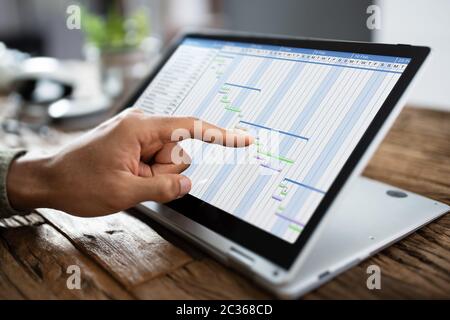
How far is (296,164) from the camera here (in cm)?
52

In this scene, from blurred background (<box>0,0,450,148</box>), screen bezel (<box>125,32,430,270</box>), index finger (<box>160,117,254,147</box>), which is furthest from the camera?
blurred background (<box>0,0,450,148</box>)

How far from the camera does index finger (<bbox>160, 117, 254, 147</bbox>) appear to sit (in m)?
0.56

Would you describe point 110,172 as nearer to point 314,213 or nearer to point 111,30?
point 314,213

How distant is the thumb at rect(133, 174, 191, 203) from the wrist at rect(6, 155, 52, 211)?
133 mm

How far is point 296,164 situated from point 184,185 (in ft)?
0.50

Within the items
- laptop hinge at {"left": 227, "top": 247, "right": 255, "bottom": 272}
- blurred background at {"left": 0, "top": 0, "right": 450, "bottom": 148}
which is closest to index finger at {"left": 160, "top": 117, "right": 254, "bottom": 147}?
laptop hinge at {"left": 227, "top": 247, "right": 255, "bottom": 272}

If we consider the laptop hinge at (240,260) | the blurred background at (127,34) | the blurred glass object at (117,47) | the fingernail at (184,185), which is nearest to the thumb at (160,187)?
the fingernail at (184,185)

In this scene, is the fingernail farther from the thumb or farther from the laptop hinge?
the laptop hinge

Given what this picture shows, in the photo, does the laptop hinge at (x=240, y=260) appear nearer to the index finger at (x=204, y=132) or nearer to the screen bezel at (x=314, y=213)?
the screen bezel at (x=314, y=213)

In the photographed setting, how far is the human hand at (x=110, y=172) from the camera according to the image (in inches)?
21.4

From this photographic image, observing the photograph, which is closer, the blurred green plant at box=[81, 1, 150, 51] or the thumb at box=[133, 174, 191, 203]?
the thumb at box=[133, 174, 191, 203]

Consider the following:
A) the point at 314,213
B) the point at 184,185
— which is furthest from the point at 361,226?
the point at 184,185

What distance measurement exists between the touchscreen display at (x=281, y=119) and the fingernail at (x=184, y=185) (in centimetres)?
2

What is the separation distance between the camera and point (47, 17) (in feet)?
13.0
